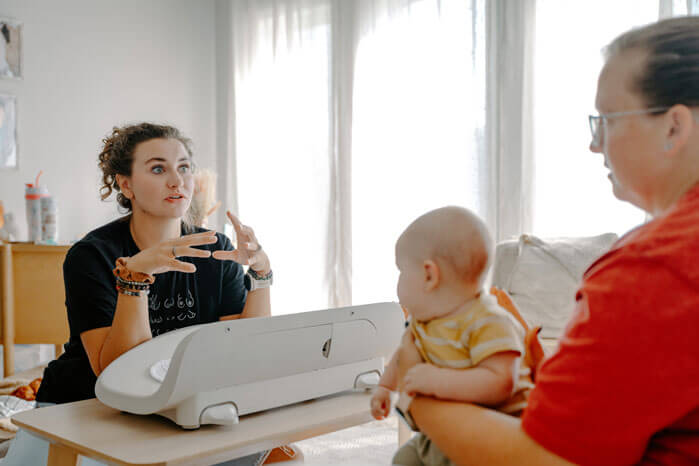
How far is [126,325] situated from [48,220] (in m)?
2.33

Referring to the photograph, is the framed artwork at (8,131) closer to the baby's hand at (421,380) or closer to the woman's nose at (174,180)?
the woman's nose at (174,180)

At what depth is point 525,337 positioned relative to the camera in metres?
0.93

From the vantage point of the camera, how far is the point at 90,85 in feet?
13.3

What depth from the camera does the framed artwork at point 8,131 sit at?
364 cm

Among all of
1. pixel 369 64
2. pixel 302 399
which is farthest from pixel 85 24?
pixel 302 399

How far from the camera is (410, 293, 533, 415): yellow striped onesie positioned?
33.1 inches

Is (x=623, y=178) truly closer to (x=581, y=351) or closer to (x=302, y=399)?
(x=581, y=351)

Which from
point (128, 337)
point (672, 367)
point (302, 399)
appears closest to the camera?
point (672, 367)

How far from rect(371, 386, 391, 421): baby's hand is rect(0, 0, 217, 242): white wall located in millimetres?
3339

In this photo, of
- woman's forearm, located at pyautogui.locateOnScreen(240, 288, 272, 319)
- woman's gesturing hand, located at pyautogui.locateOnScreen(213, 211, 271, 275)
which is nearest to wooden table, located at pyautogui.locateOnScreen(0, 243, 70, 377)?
woman's forearm, located at pyautogui.locateOnScreen(240, 288, 272, 319)

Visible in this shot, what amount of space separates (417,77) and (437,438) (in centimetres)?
305

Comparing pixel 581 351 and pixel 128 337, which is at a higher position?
pixel 581 351

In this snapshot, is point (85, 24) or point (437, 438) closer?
point (437, 438)

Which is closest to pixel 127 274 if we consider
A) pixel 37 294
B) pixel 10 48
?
pixel 37 294
